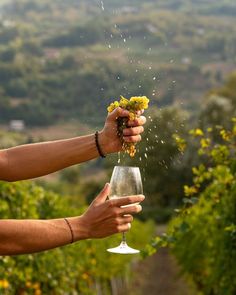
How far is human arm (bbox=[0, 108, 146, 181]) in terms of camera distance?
3328 mm

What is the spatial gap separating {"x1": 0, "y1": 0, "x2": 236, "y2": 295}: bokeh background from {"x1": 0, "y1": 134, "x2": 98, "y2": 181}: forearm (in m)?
0.26

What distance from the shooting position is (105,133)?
3.31m

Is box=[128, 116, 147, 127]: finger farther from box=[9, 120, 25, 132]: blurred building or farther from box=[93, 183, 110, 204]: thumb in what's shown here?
box=[9, 120, 25, 132]: blurred building

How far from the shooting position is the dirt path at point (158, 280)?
64.7ft

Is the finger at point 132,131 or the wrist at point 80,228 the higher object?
the finger at point 132,131

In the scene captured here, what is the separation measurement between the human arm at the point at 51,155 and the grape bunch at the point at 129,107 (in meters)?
0.06

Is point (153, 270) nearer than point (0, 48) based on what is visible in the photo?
Yes

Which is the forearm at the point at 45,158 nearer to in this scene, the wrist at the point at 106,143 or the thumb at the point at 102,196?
the wrist at the point at 106,143

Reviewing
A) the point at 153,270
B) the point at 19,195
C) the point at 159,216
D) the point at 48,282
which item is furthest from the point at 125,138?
the point at 159,216

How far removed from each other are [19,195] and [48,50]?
91.1 metres

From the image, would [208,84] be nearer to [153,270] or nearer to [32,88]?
[32,88]

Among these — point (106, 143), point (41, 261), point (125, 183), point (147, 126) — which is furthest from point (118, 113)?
point (41, 261)

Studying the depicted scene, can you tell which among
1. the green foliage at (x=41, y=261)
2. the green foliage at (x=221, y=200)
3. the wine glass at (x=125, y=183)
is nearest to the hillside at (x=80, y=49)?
the green foliage at (x=41, y=261)

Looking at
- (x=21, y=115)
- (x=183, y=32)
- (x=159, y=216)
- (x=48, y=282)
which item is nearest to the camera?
(x=48, y=282)
